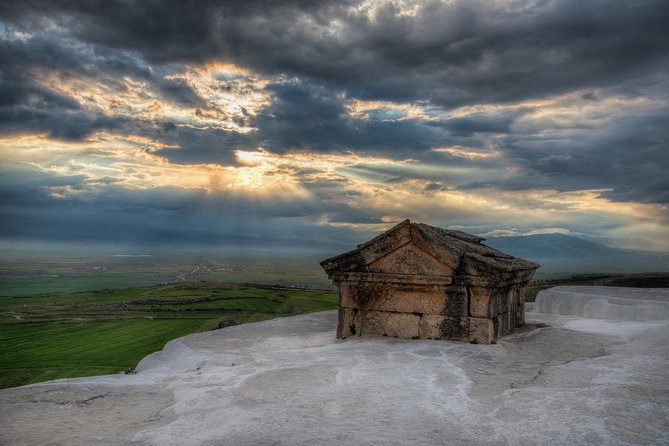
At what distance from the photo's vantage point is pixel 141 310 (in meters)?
26.4

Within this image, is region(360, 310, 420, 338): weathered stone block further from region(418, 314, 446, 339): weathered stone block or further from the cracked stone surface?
the cracked stone surface

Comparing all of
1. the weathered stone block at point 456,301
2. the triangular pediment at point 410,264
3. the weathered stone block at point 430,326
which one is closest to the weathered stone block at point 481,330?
the weathered stone block at point 456,301

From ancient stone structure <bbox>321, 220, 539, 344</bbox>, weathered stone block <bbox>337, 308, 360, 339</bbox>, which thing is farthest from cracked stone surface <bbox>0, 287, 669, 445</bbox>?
weathered stone block <bbox>337, 308, 360, 339</bbox>

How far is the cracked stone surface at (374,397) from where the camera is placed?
4594 millimetres

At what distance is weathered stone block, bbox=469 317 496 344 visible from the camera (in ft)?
30.8

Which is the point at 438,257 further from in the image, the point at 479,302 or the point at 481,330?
the point at 481,330

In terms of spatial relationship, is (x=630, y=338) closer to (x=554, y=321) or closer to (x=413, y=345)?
(x=554, y=321)

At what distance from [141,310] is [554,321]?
21676mm

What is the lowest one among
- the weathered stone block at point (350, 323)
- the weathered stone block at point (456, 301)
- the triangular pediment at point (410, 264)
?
the weathered stone block at point (350, 323)

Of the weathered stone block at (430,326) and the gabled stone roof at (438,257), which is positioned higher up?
the gabled stone roof at (438,257)

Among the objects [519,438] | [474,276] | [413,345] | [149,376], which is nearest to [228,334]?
[149,376]

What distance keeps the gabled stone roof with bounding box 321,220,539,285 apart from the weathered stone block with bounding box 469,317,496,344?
2.49ft

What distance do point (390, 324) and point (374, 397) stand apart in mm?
4583

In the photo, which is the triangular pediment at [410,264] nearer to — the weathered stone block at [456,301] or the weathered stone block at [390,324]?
the weathered stone block at [456,301]
